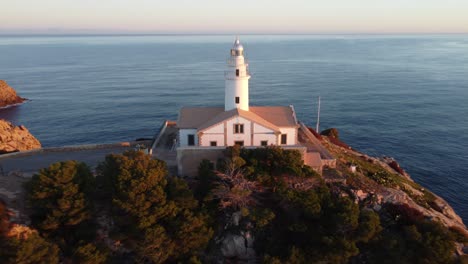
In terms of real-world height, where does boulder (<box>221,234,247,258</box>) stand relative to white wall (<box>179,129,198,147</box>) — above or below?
below

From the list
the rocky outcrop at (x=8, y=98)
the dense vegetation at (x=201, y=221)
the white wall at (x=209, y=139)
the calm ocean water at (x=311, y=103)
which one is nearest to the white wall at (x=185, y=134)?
the white wall at (x=209, y=139)

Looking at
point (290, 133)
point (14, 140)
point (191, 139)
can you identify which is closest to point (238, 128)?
point (191, 139)

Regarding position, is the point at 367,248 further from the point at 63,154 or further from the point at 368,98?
the point at 368,98

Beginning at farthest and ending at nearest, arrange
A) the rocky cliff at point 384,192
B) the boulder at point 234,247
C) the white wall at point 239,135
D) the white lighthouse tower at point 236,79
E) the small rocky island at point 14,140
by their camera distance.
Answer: the small rocky island at point 14,140 → the white lighthouse tower at point 236,79 → the white wall at point 239,135 → the rocky cliff at point 384,192 → the boulder at point 234,247

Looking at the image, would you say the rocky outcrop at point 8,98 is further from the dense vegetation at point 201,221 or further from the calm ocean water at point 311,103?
the dense vegetation at point 201,221

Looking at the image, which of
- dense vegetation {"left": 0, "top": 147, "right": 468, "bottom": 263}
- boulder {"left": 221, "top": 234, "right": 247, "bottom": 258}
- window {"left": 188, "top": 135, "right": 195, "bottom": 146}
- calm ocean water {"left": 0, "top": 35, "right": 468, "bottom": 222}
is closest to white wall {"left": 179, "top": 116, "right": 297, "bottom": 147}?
window {"left": 188, "top": 135, "right": 195, "bottom": 146}

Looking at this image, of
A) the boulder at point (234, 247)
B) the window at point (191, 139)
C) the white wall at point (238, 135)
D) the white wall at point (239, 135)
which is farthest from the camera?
the window at point (191, 139)

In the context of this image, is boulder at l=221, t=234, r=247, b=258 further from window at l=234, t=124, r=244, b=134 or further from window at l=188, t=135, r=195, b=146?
window at l=188, t=135, r=195, b=146

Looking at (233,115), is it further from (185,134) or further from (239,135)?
(185,134)
